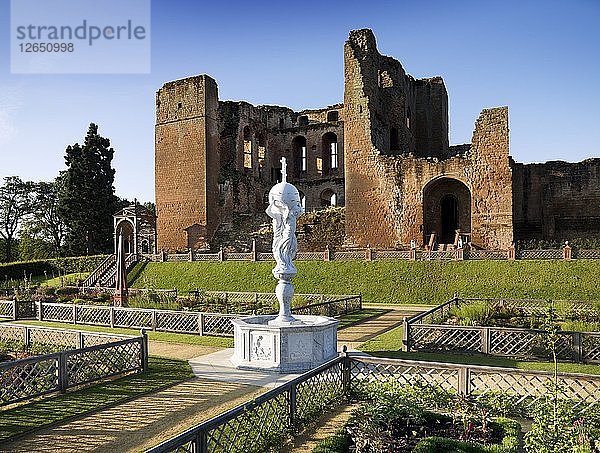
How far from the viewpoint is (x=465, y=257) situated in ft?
71.4

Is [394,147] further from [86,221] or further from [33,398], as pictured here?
[33,398]

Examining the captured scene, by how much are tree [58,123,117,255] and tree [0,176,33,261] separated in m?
8.11

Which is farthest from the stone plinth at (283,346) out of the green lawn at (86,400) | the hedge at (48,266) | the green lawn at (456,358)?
the hedge at (48,266)

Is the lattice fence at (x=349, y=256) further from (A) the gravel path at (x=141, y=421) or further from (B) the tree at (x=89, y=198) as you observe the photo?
(B) the tree at (x=89, y=198)

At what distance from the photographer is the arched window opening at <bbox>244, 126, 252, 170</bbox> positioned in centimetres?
4131

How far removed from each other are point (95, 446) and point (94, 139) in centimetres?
4105

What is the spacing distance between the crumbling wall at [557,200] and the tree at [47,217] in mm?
40652

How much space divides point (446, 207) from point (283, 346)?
24.4 meters

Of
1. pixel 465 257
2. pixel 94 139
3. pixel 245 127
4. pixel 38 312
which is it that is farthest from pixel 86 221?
pixel 465 257

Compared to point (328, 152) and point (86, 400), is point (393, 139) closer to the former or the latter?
point (328, 152)

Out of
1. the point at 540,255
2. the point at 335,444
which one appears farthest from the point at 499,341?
the point at 540,255

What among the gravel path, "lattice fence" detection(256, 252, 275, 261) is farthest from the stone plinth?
"lattice fence" detection(256, 252, 275, 261)

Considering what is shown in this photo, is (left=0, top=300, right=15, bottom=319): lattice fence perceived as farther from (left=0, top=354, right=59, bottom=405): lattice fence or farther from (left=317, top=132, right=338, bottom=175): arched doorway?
(left=317, top=132, right=338, bottom=175): arched doorway

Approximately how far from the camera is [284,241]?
984 cm
